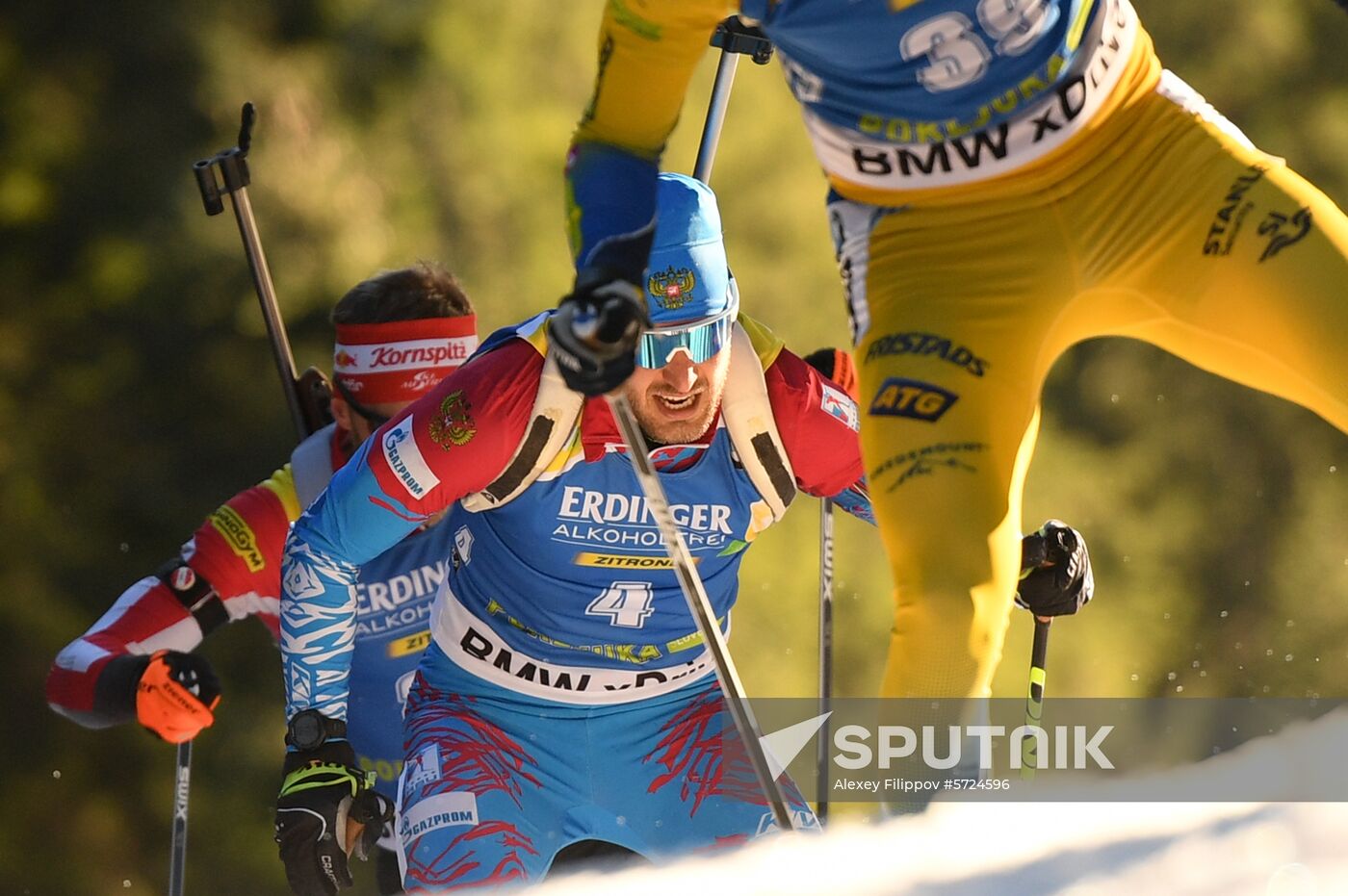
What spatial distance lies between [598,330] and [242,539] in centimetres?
143

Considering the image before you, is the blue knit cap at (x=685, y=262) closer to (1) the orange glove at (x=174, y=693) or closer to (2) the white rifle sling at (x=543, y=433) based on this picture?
(2) the white rifle sling at (x=543, y=433)

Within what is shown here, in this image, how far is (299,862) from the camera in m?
2.53

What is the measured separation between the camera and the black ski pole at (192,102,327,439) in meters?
3.51

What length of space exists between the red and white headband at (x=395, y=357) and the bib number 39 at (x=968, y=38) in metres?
1.71

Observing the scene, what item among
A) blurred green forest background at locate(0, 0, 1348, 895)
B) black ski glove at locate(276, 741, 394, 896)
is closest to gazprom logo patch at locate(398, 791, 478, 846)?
black ski glove at locate(276, 741, 394, 896)

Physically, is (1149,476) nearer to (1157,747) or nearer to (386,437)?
(1157,747)

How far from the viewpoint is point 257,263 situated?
141 inches

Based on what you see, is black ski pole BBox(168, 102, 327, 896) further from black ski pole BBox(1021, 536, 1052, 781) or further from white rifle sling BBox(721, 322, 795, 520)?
black ski pole BBox(1021, 536, 1052, 781)

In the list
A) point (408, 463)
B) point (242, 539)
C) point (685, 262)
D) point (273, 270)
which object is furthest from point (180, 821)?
point (685, 262)

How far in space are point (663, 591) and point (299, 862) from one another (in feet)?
2.32

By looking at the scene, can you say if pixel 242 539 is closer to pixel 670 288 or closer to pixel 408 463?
pixel 408 463

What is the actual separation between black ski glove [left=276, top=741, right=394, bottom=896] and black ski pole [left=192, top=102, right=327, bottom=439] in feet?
3.92

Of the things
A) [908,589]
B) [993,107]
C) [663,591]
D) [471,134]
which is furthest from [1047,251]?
[471,134]

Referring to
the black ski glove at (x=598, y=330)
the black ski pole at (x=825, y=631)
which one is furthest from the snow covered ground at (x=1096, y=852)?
the black ski pole at (x=825, y=631)
